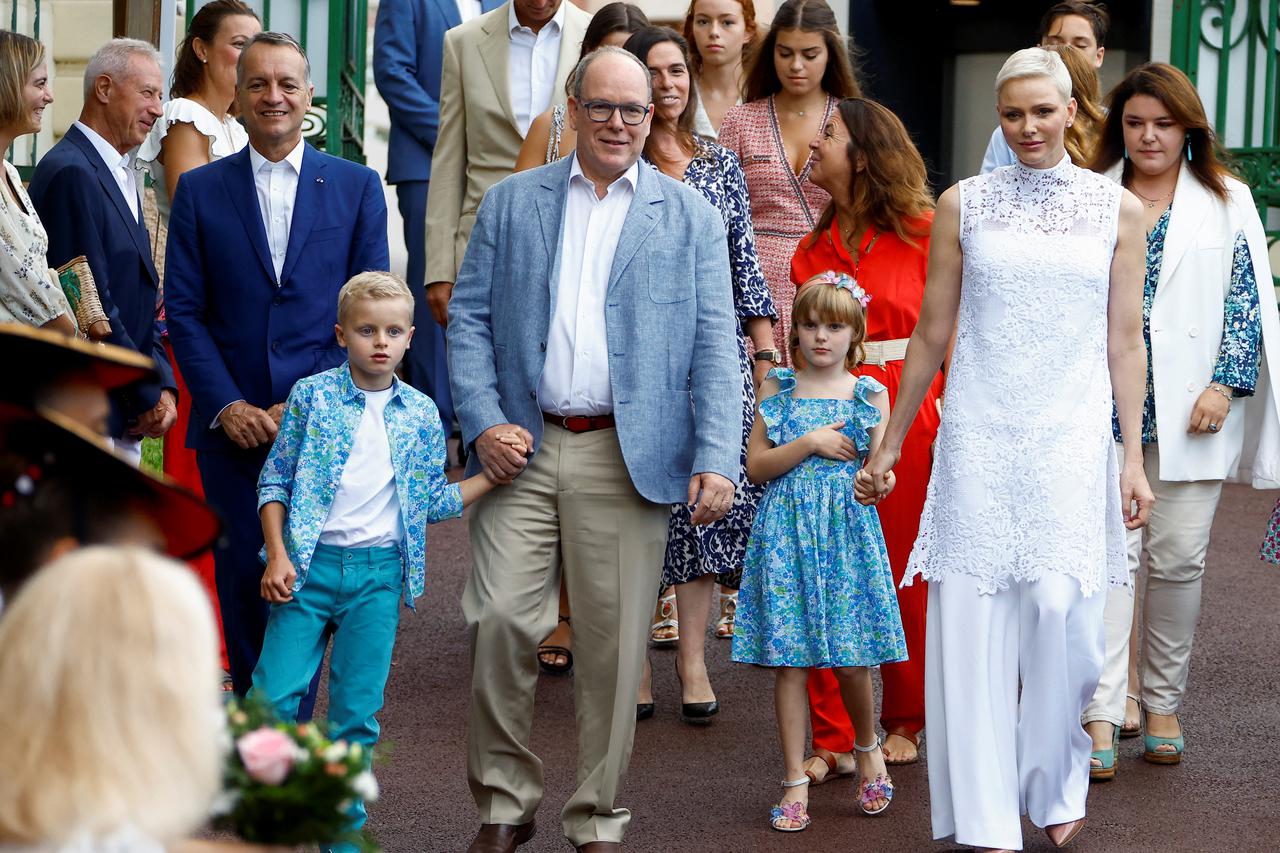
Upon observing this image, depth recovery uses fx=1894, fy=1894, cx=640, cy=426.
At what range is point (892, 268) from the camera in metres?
6.17

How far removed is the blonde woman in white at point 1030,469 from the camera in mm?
5102

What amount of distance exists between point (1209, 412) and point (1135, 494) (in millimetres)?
1001

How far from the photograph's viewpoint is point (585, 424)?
508 cm

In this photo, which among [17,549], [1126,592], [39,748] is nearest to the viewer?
[39,748]

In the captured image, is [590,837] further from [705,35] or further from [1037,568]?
[705,35]

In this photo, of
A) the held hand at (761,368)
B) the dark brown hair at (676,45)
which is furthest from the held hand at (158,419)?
the held hand at (761,368)

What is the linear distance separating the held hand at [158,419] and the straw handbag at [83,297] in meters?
0.32

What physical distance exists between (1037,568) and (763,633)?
2.97 feet

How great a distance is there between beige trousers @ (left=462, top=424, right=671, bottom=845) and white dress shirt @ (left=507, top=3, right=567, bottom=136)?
2.51m

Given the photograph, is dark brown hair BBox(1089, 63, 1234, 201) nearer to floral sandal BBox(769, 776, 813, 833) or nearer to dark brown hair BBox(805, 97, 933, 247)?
dark brown hair BBox(805, 97, 933, 247)

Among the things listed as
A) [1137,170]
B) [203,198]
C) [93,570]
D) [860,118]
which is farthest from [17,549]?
[1137,170]

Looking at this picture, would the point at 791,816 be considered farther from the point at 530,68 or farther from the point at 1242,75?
the point at 1242,75

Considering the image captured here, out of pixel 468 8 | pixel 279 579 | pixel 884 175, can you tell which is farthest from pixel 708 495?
pixel 468 8

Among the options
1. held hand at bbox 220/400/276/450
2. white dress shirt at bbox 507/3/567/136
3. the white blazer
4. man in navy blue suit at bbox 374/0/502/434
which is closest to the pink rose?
held hand at bbox 220/400/276/450
